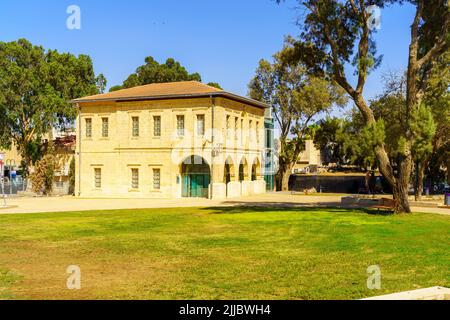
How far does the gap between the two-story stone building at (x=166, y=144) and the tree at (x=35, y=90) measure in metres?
16.7

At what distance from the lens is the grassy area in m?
9.10

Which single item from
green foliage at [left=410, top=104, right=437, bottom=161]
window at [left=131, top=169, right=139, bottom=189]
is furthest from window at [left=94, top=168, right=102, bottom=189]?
green foliage at [left=410, top=104, right=437, bottom=161]

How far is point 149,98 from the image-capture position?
42.4 m

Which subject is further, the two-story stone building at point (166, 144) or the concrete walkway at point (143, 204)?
the two-story stone building at point (166, 144)

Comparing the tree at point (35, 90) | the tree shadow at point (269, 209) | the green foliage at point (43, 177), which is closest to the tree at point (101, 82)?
the tree at point (35, 90)

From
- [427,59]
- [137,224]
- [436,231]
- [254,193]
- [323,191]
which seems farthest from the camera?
[323,191]

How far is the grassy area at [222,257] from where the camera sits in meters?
9.10

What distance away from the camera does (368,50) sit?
84.5 ft

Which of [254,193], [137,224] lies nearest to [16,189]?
[254,193]

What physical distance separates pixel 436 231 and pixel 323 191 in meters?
33.7

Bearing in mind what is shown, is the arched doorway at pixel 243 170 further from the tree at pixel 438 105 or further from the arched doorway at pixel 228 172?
the tree at pixel 438 105

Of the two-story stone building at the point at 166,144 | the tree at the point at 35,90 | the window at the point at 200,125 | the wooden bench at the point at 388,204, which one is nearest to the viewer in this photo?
the wooden bench at the point at 388,204
